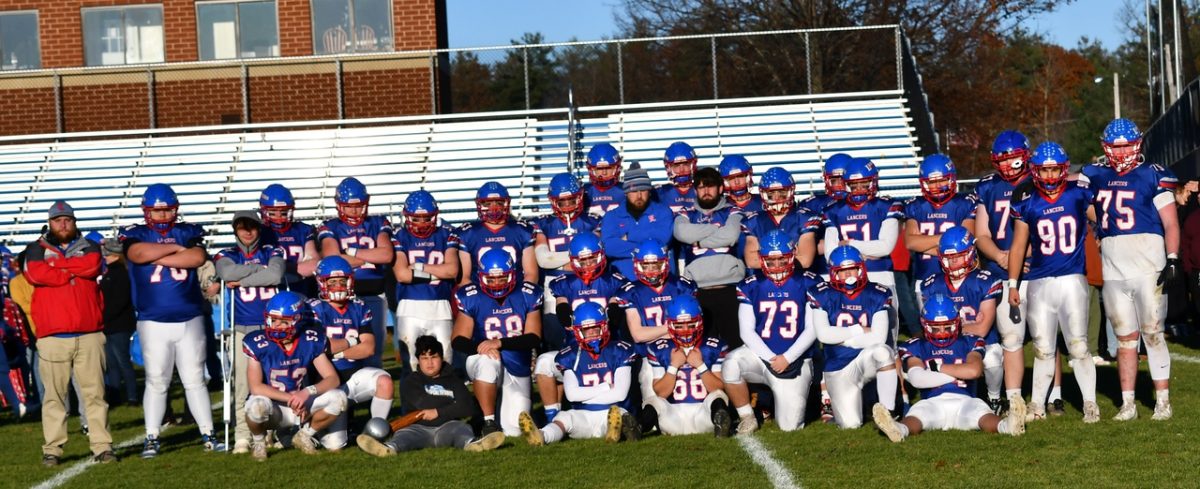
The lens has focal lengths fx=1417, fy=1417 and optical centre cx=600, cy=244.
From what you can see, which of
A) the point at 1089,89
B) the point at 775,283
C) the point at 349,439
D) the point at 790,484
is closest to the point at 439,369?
the point at 349,439

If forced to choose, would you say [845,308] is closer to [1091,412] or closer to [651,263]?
[651,263]

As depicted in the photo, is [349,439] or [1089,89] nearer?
[349,439]

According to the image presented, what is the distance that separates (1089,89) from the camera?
6562 cm

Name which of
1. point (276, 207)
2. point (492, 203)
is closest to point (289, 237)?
point (276, 207)

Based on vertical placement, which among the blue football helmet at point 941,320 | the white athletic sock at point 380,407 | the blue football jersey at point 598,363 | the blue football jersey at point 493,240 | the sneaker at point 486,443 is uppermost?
the blue football jersey at point 493,240

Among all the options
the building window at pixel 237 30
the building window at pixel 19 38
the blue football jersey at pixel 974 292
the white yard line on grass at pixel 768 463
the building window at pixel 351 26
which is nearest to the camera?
the white yard line on grass at pixel 768 463

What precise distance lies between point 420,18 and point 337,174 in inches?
118

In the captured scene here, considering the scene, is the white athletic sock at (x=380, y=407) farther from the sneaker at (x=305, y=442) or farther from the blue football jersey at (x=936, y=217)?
the blue football jersey at (x=936, y=217)

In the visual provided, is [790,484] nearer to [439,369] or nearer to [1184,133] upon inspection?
[439,369]

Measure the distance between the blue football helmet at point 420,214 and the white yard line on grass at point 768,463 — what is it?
2905 mm

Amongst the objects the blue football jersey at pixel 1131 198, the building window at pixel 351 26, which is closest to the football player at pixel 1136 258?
the blue football jersey at pixel 1131 198

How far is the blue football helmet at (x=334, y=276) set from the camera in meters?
9.34

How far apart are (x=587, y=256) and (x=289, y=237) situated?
217 centimetres

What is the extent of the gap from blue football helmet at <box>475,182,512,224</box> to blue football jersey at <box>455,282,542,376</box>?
2.99ft
